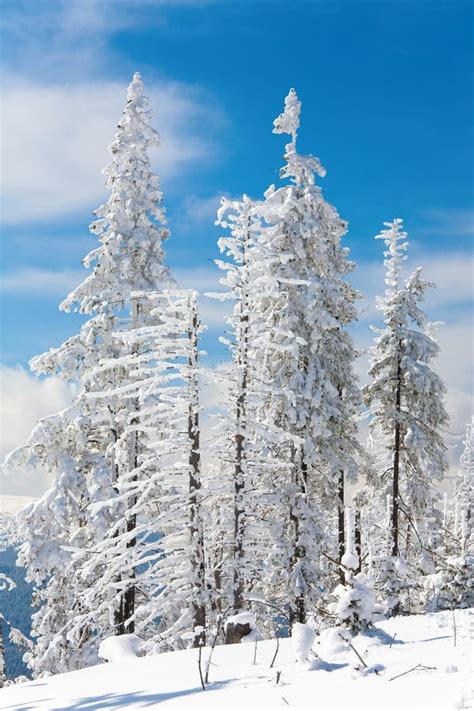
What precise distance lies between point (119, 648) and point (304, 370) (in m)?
12.5

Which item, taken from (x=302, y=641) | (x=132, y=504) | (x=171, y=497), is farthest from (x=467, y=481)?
(x=302, y=641)

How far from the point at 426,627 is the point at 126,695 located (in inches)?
164

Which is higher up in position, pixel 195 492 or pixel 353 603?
pixel 195 492

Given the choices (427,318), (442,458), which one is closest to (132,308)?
(427,318)

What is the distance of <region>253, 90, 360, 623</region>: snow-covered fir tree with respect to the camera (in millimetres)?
19047

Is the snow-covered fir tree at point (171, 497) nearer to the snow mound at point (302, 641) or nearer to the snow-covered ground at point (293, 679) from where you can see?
the snow-covered ground at point (293, 679)

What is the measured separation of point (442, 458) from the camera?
24.6 meters

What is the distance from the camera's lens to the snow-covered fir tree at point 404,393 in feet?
76.7

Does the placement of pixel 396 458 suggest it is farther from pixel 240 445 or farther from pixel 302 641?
pixel 302 641

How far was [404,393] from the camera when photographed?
2392cm

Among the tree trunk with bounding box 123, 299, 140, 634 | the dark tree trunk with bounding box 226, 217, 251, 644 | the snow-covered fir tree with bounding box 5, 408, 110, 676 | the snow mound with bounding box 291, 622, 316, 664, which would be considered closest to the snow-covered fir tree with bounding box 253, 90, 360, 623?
the dark tree trunk with bounding box 226, 217, 251, 644

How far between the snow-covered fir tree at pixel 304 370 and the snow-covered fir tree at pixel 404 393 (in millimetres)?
2489

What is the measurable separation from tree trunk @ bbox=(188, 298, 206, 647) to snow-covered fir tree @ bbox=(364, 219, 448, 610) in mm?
9665

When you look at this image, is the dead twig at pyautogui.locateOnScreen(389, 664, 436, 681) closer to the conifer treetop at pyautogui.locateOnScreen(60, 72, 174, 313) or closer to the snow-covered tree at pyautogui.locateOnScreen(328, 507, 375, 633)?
the snow-covered tree at pyautogui.locateOnScreen(328, 507, 375, 633)
